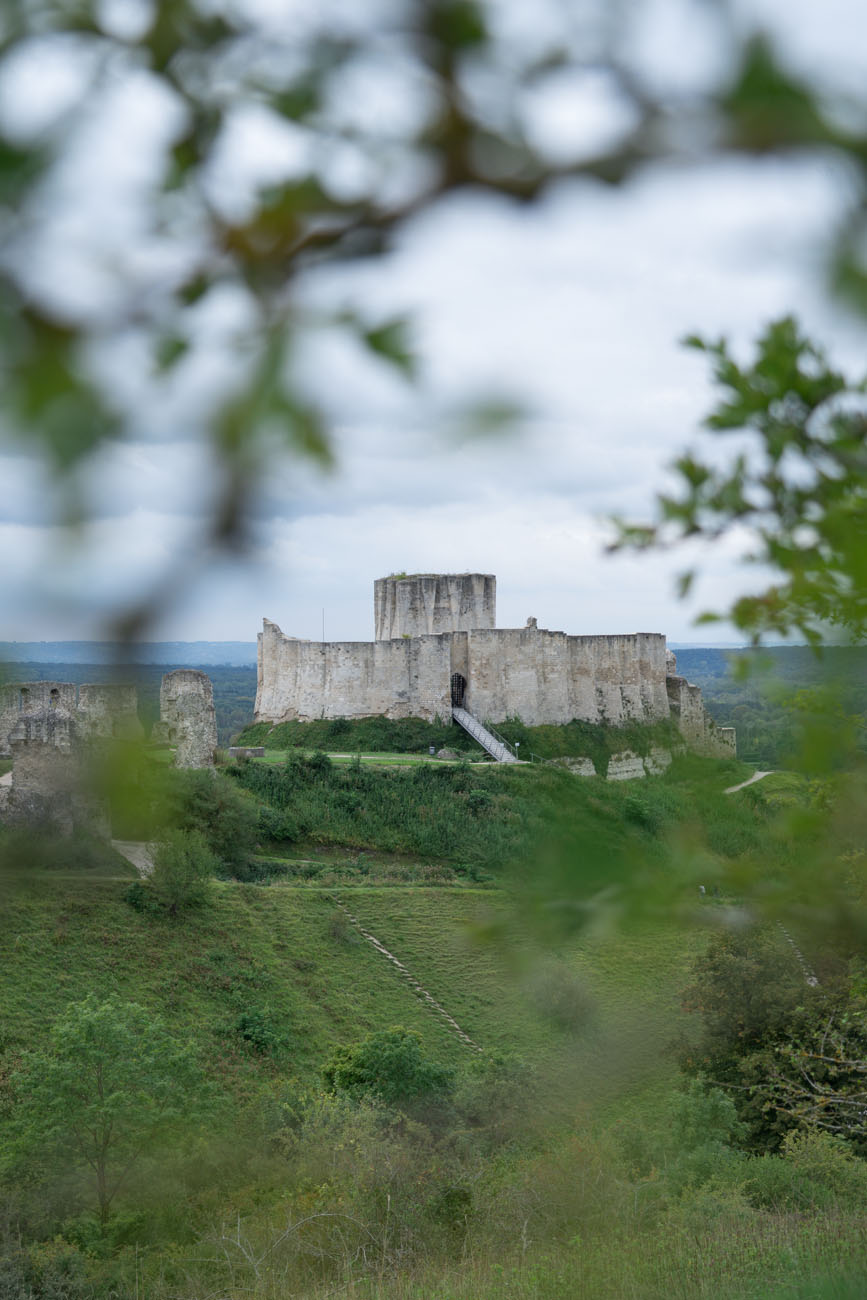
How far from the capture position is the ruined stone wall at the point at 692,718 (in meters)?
29.6

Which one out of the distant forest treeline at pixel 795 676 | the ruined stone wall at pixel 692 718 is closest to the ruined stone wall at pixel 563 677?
the ruined stone wall at pixel 692 718

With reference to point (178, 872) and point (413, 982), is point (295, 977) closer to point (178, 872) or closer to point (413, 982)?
point (413, 982)

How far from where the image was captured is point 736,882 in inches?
70.1

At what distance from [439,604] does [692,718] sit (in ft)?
26.6

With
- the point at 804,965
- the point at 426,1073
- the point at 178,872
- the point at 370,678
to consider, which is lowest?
the point at 426,1073

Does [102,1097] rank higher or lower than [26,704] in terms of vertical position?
lower

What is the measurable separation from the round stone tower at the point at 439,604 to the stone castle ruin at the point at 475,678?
1779 millimetres

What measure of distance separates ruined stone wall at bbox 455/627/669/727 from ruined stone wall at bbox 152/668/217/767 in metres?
8.02

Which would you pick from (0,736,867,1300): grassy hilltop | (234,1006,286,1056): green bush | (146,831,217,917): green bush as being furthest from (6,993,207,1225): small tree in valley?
(146,831,217,917): green bush

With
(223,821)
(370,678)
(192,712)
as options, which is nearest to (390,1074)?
(223,821)

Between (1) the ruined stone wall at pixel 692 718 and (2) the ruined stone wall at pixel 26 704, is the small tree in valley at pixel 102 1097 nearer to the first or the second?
(2) the ruined stone wall at pixel 26 704

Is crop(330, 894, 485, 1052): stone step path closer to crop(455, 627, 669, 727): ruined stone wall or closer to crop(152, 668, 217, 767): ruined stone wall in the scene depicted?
crop(152, 668, 217, 767): ruined stone wall

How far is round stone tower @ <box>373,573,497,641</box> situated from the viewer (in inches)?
1184

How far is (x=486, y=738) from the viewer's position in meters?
25.3
